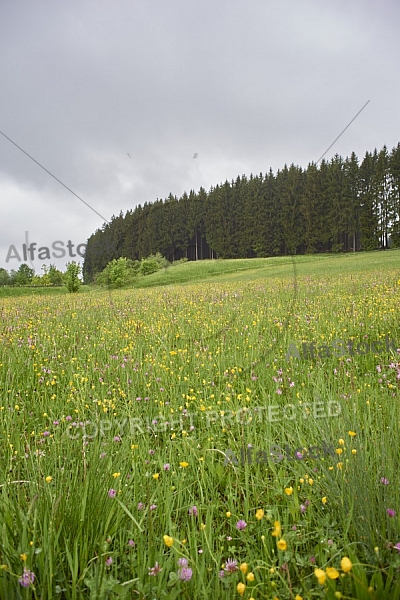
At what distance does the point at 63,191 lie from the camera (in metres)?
2.75

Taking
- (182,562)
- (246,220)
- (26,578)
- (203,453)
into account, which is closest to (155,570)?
(182,562)

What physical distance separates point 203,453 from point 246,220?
79.6 inches

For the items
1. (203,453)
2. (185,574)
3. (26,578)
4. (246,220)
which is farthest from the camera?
(246,220)

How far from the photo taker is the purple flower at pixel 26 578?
1.06 metres

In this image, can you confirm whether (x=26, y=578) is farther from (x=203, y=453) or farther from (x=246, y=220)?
(x=246, y=220)

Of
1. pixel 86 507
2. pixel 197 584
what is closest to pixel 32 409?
pixel 86 507

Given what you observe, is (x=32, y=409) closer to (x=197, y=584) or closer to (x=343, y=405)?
Answer: (x=197, y=584)

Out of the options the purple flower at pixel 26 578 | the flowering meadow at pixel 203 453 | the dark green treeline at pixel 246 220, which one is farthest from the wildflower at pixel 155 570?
the dark green treeline at pixel 246 220

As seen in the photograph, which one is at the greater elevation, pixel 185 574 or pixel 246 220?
pixel 246 220

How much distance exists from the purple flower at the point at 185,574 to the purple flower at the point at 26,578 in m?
0.48

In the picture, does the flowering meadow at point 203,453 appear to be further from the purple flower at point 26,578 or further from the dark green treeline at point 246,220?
the dark green treeline at point 246,220

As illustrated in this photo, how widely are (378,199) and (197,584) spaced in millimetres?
4077

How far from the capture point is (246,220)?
10.4 ft

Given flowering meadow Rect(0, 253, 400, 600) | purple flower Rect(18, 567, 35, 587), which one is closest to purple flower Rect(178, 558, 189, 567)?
flowering meadow Rect(0, 253, 400, 600)
